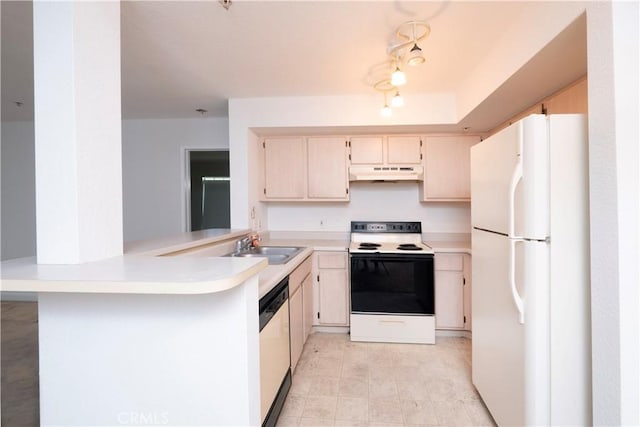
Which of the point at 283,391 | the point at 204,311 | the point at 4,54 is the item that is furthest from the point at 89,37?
the point at 283,391

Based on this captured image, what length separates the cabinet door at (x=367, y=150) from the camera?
314 centimetres

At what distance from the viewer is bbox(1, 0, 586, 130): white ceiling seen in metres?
1.53

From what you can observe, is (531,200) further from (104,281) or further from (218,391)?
(104,281)

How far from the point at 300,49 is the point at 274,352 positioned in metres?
1.91

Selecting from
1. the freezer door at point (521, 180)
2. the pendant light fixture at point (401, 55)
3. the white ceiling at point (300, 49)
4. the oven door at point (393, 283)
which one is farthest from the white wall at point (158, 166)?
the freezer door at point (521, 180)

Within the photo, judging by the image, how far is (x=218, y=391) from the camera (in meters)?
1.09

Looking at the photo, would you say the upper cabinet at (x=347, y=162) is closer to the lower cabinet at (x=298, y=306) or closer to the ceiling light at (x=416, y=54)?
the lower cabinet at (x=298, y=306)

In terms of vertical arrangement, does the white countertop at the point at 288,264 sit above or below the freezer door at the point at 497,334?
Result: above

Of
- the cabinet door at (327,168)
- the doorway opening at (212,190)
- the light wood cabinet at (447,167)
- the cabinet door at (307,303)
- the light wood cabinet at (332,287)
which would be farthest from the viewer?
the doorway opening at (212,190)

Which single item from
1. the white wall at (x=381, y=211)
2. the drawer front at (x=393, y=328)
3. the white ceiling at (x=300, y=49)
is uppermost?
the white ceiling at (x=300, y=49)

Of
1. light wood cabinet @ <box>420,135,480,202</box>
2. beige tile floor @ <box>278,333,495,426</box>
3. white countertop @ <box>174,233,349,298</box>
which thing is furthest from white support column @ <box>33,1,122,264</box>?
light wood cabinet @ <box>420,135,480,202</box>

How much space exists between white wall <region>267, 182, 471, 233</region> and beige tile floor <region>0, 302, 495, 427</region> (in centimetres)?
125

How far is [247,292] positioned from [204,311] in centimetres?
17

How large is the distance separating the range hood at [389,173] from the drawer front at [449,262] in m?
0.85
